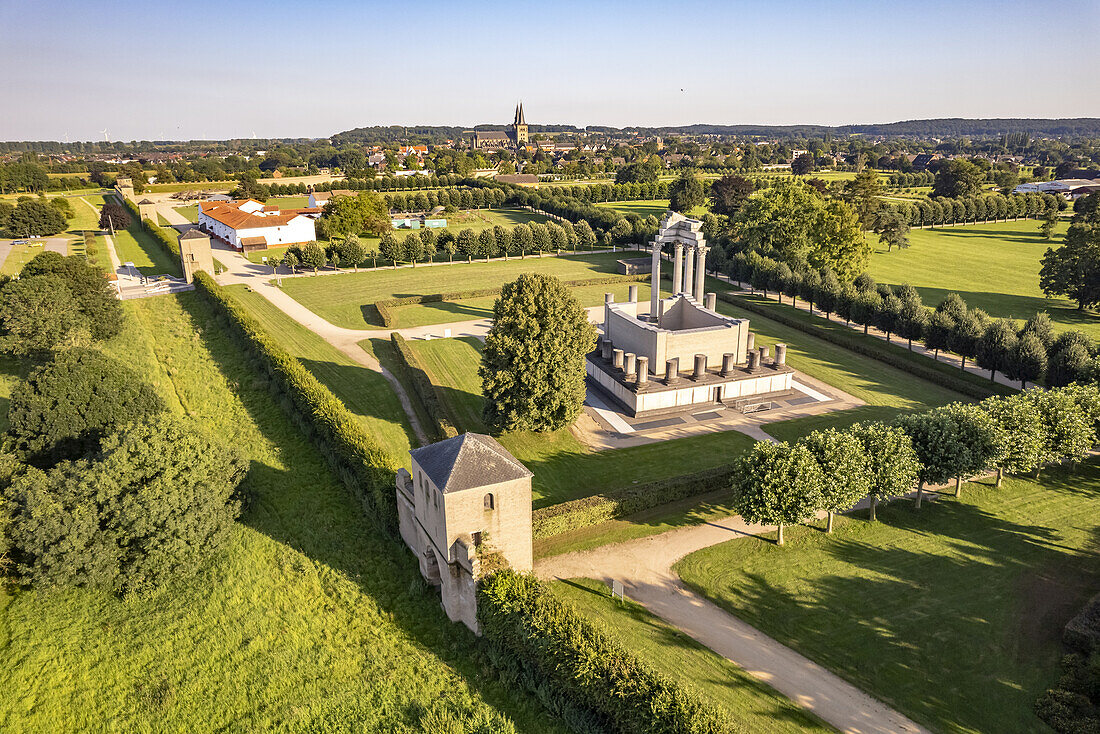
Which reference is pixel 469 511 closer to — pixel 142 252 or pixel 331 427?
pixel 331 427

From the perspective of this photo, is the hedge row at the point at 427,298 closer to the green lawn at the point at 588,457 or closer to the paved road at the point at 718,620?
the green lawn at the point at 588,457

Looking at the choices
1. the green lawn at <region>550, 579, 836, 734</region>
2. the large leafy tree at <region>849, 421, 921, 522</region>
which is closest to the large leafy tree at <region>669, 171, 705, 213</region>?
the large leafy tree at <region>849, 421, 921, 522</region>

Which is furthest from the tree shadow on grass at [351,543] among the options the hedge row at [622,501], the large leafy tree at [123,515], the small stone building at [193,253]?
the small stone building at [193,253]

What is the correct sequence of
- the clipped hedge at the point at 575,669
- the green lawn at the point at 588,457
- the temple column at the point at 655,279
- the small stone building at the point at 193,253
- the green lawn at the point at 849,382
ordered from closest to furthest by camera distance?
the clipped hedge at the point at 575,669
the green lawn at the point at 588,457
the green lawn at the point at 849,382
the temple column at the point at 655,279
the small stone building at the point at 193,253

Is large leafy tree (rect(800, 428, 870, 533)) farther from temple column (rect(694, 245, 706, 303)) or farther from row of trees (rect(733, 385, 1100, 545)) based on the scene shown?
temple column (rect(694, 245, 706, 303))

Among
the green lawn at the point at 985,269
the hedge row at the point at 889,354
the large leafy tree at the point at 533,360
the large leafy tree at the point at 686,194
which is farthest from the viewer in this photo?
the large leafy tree at the point at 686,194

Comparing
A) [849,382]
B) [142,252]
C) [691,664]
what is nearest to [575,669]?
[691,664]

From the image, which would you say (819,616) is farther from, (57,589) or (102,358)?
(102,358)
